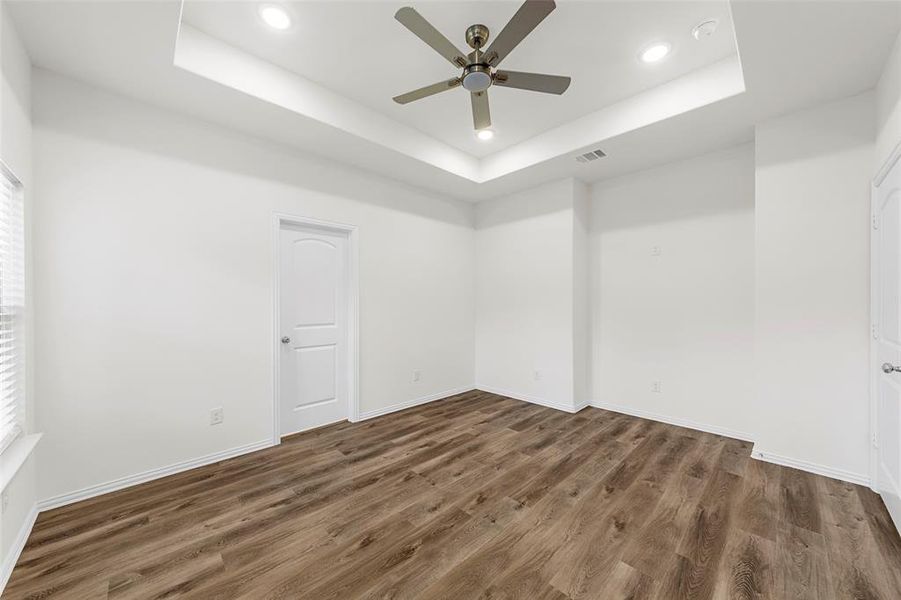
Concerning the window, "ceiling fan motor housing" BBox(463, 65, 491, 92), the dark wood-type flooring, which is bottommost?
the dark wood-type flooring

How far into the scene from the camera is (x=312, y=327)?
3688mm

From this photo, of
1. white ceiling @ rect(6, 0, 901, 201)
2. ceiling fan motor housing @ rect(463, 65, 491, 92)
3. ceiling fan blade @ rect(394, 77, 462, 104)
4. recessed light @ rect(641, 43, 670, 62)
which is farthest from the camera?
recessed light @ rect(641, 43, 670, 62)

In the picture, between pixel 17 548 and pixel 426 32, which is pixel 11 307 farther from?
pixel 426 32

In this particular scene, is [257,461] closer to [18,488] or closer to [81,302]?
[18,488]

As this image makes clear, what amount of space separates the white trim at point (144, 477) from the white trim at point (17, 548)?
105 millimetres

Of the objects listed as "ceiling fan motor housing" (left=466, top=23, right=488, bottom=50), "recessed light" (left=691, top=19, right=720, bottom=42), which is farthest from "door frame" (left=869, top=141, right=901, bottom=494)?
"ceiling fan motor housing" (left=466, top=23, right=488, bottom=50)

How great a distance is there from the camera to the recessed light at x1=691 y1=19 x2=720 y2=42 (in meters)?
2.28

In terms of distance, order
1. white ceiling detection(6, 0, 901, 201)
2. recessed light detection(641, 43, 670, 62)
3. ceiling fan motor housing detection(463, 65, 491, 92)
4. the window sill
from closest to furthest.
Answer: the window sill < white ceiling detection(6, 0, 901, 201) < ceiling fan motor housing detection(463, 65, 491, 92) < recessed light detection(641, 43, 670, 62)

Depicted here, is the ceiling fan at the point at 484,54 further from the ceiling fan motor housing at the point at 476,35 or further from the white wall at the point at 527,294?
the white wall at the point at 527,294

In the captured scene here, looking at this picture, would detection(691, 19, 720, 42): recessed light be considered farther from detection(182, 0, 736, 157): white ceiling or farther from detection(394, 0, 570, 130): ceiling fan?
detection(394, 0, 570, 130): ceiling fan

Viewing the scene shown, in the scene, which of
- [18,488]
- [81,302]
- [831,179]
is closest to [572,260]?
[831,179]

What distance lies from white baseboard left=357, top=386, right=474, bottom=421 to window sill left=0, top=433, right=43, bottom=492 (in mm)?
2385

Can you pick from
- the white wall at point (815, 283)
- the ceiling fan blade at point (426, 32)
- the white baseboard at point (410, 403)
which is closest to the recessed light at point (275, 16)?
the ceiling fan blade at point (426, 32)

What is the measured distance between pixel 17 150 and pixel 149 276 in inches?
37.2
